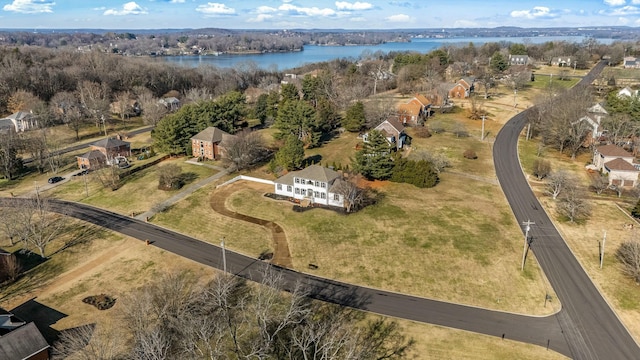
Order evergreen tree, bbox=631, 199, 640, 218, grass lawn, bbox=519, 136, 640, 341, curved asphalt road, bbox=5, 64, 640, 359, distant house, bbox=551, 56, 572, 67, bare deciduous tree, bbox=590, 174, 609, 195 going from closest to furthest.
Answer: curved asphalt road, bbox=5, 64, 640, 359, grass lawn, bbox=519, 136, 640, 341, evergreen tree, bbox=631, 199, 640, 218, bare deciduous tree, bbox=590, 174, 609, 195, distant house, bbox=551, 56, 572, 67

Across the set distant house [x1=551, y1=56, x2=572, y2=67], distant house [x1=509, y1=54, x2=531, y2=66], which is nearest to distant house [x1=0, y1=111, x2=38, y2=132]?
distant house [x1=509, y1=54, x2=531, y2=66]

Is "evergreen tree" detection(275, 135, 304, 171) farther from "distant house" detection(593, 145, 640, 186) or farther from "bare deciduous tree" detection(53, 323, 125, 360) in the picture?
"distant house" detection(593, 145, 640, 186)

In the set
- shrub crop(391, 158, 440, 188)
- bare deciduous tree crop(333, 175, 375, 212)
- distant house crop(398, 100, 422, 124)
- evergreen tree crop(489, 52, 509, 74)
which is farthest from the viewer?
evergreen tree crop(489, 52, 509, 74)

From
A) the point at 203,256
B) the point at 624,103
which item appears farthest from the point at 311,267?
the point at 624,103

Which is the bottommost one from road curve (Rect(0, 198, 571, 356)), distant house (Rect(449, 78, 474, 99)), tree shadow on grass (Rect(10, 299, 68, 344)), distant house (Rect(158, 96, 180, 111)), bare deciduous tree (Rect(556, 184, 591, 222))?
tree shadow on grass (Rect(10, 299, 68, 344))

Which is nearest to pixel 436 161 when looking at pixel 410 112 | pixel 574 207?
pixel 574 207

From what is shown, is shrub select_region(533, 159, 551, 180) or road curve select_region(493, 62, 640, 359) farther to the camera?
shrub select_region(533, 159, 551, 180)

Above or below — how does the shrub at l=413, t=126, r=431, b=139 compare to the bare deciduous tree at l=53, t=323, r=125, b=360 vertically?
above
